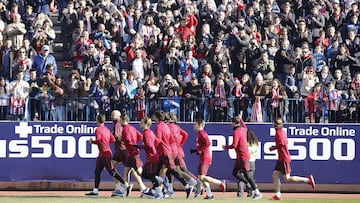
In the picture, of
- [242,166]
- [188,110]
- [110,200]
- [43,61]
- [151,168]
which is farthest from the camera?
[43,61]

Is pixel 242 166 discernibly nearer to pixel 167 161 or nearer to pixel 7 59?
pixel 167 161

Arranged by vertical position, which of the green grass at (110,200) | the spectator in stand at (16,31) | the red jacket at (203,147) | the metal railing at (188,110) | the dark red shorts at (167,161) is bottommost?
the green grass at (110,200)

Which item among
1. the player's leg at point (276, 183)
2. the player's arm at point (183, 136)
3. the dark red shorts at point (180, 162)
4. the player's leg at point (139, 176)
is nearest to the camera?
the player's leg at point (276, 183)

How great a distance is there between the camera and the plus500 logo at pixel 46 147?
30984 millimetres

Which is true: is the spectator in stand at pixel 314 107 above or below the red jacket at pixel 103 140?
above

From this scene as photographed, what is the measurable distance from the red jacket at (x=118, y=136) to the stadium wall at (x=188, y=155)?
1.54 metres

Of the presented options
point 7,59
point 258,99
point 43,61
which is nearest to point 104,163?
point 258,99

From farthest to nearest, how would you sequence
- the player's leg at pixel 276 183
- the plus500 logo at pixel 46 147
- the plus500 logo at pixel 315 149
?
the plus500 logo at pixel 315 149 → the plus500 logo at pixel 46 147 → the player's leg at pixel 276 183

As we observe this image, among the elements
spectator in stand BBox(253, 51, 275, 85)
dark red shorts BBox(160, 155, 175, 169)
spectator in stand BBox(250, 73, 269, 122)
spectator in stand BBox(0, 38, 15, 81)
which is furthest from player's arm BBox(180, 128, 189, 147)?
spectator in stand BBox(0, 38, 15, 81)

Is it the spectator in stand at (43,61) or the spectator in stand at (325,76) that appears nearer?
the spectator in stand at (325,76)

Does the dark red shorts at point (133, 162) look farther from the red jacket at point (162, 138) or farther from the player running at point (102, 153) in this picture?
the red jacket at point (162, 138)

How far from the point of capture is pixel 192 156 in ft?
103

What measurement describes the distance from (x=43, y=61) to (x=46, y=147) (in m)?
2.93

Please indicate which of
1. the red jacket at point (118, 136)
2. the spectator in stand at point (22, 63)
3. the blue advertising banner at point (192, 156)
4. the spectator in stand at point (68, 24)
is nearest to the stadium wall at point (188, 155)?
the blue advertising banner at point (192, 156)
